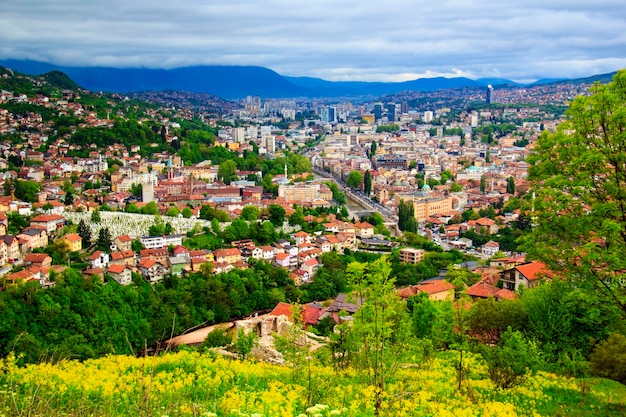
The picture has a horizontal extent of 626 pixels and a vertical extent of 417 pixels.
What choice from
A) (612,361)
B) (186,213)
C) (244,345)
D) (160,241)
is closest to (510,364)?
(612,361)

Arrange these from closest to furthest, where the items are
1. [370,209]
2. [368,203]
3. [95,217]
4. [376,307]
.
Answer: [376,307]
[95,217]
[370,209]
[368,203]

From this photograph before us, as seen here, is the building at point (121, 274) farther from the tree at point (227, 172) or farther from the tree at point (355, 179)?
the tree at point (355, 179)

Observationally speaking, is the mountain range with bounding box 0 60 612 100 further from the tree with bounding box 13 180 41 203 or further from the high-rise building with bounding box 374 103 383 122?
the tree with bounding box 13 180 41 203

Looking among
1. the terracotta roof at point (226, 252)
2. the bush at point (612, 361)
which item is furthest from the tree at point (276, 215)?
the bush at point (612, 361)

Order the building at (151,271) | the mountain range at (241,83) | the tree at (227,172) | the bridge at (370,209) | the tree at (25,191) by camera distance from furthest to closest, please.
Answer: the mountain range at (241,83) < the tree at (227,172) < the bridge at (370,209) < the tree at (25,191) < the building at (151,271)

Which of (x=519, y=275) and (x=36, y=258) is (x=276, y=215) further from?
(x=519, y=275)

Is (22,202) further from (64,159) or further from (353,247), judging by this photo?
(353,247)
